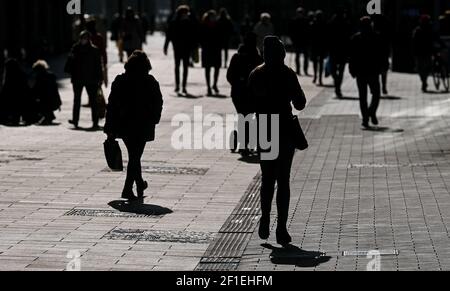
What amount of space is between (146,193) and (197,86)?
1724 centimetres

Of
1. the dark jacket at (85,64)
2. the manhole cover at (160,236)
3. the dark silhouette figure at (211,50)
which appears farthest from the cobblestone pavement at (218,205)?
the dark silhouette figure at (211,50)

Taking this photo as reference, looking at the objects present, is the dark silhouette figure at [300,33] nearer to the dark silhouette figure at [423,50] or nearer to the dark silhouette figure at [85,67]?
the dark silhouette figure at [423,50]

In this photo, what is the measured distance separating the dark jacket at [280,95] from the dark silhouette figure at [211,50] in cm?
1770

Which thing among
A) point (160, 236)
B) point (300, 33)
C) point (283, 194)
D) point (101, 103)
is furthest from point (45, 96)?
point (300, 33)

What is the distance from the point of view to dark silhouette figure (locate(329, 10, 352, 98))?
2845cm

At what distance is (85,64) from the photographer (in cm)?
2216

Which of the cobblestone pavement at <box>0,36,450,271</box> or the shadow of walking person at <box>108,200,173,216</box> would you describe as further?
the shadow of walking person at <box>108,200,173,216</box>

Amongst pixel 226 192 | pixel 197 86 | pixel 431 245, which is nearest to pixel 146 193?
pixel 226 192

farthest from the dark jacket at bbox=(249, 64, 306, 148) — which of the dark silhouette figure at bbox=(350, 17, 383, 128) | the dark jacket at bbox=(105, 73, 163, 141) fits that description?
the dark silhouette figure at bbox=(350, 17, 383, 128)

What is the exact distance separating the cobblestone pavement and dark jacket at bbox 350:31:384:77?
0.97 metres

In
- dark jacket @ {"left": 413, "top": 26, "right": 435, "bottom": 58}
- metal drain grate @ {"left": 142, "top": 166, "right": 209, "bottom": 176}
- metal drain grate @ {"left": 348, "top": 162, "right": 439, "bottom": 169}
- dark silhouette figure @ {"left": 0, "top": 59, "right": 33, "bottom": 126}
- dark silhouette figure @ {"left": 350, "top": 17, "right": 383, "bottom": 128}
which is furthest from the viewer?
dark jacket @ {"left": 413, "top": 26, "right": 435, "bottom": 58}

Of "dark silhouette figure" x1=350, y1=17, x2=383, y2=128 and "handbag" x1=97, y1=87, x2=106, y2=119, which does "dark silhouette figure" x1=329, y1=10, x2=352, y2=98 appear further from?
"handbag" x1=97, y1=87, x2=106, y2=119

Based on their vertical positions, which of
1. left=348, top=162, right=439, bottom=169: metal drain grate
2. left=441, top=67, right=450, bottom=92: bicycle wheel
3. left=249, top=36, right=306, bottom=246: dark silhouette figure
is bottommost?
left=441, top=67, right=450, bottom=92: bicycle wheel

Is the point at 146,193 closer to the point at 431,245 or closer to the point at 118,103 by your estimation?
the point at 118,103
